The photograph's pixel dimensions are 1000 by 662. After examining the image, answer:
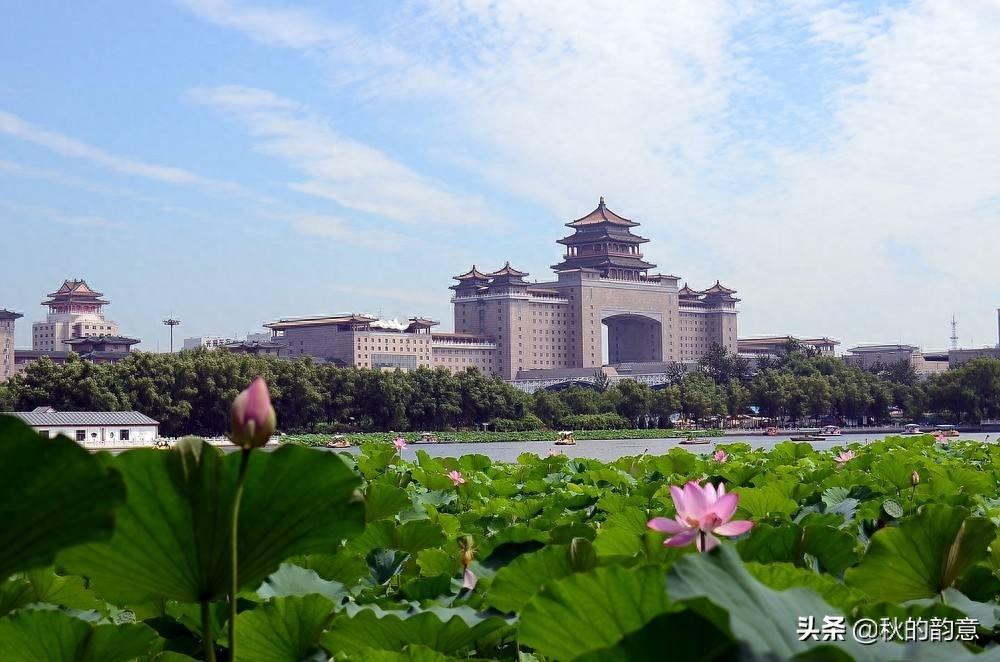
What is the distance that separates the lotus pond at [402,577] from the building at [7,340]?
6274 centimetres

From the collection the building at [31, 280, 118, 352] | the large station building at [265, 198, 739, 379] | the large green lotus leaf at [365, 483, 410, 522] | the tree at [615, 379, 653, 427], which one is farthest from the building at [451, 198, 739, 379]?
the large green lotus leaf at [365, 483, 410, 522]

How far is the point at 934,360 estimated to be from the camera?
78.9 meters

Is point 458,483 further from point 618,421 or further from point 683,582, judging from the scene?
point 618,421

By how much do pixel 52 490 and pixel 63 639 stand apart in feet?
1.07

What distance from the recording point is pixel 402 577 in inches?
67.5

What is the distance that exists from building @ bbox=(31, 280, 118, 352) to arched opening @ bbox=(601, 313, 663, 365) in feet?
129

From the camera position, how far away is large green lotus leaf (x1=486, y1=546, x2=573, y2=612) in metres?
1.13

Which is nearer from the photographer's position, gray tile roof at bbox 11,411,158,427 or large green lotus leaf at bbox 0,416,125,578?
large green lotus leaf at bbox 0,416,125,578

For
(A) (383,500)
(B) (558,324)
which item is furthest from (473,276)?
(A) (383,500)

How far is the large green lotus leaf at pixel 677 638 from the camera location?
2.08 feet

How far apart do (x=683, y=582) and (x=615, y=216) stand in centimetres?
7149

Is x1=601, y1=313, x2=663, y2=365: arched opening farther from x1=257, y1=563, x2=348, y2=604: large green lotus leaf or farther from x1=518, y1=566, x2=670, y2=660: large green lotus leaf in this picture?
x1=518, y1=566, x2=670, y2=660: large green lotus leaf

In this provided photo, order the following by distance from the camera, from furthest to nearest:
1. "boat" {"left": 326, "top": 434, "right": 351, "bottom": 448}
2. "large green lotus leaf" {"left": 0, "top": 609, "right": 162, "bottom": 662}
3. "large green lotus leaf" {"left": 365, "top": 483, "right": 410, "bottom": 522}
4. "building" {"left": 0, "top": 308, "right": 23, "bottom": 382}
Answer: "building" {"left": 0, "top": 308, "right": 23, "bottom": 382}
"boat" {"left": 326, "top": 434, "right": 351, "bottom": 448}
"large green lotus leaf" {"left": 365, "top": 483, "right": 410, "bottom": 522}
"large green lotus leaf" {"left": 0, "top": 609, "right": 162, "bottom": 662}

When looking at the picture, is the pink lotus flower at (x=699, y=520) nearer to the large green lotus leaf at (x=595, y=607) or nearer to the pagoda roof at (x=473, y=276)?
the large green lotus leaf at (x=595, y=607)
